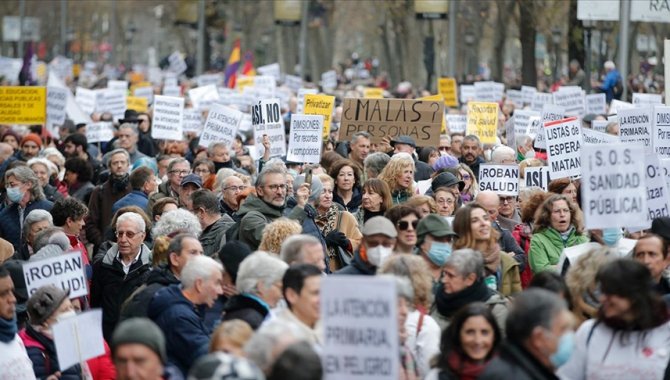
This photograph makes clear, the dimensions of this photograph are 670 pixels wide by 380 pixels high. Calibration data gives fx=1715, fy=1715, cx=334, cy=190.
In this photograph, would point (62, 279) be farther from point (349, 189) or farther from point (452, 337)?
point (349, 189)

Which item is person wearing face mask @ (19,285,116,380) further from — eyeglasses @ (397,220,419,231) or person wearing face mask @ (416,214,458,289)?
eyeglasses @ (397,220,419,231)

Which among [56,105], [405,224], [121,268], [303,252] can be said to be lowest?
[121,268]

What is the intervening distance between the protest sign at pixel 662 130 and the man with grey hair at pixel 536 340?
7.69 m

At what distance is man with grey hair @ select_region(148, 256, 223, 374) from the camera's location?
9.25 meters

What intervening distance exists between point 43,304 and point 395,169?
18.0ft

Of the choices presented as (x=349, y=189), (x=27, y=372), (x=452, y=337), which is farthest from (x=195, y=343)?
(x=349, y=189)

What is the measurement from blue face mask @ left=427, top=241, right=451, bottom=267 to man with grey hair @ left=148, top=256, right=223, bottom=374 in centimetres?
177

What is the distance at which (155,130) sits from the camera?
22.2 metres

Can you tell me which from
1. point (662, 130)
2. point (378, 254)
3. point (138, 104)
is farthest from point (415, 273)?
point (138, 104)

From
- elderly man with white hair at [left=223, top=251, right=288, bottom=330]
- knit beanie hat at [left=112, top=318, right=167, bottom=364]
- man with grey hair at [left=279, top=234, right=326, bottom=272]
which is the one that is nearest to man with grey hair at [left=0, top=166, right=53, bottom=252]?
man with grey hair at [left=279, top=234, right=326, bottom=272]

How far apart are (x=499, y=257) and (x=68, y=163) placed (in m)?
Answer: 7.75

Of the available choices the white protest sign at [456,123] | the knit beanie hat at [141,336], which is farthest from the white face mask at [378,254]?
the white protest sign at [456,123]

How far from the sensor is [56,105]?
2509 cm

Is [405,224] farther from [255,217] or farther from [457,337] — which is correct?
[457,337]
